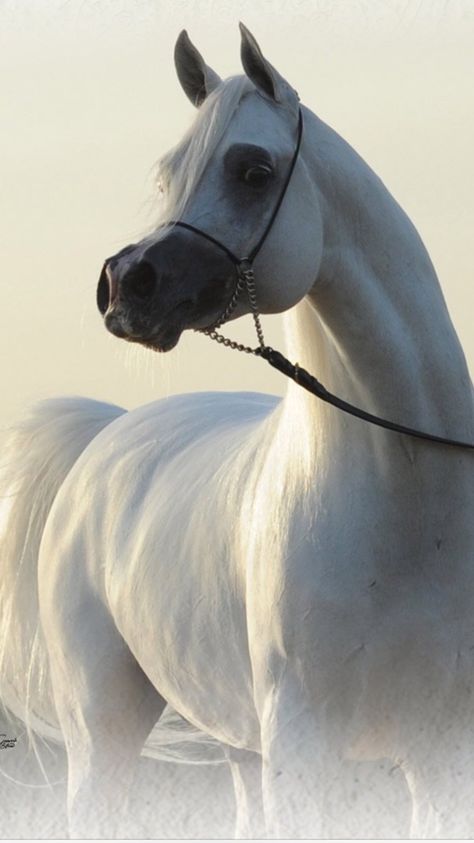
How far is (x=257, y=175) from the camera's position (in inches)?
163

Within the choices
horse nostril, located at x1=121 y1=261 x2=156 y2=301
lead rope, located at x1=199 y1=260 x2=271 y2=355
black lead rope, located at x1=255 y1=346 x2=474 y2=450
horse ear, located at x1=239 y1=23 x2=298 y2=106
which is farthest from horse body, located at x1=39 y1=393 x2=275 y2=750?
horse ear, located at x1=239 y1=23 x2=298 y2=106

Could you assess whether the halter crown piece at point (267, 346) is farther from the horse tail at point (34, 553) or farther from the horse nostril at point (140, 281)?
the horse tail at point (34, 553)

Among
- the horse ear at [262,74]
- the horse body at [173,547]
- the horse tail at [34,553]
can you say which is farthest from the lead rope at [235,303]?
the horse tail at [34,553]

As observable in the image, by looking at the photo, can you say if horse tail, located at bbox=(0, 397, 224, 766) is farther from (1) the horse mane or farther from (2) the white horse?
(1) the horse mane

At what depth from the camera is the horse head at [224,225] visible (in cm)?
400

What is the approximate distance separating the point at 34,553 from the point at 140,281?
7.80 feet

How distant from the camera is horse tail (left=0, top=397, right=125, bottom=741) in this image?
6.18m

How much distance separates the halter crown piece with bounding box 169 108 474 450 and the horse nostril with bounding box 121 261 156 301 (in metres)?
0.14

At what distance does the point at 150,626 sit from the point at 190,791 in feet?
3.54

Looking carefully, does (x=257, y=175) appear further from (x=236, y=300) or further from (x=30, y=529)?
(x=30, y=529)

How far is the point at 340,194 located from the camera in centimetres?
426

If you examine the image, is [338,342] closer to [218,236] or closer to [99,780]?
[218,236]

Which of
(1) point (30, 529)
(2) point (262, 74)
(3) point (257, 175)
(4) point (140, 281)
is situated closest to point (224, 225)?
(3) point (257, 175)

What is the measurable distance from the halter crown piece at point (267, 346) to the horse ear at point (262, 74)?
0.19 feet
